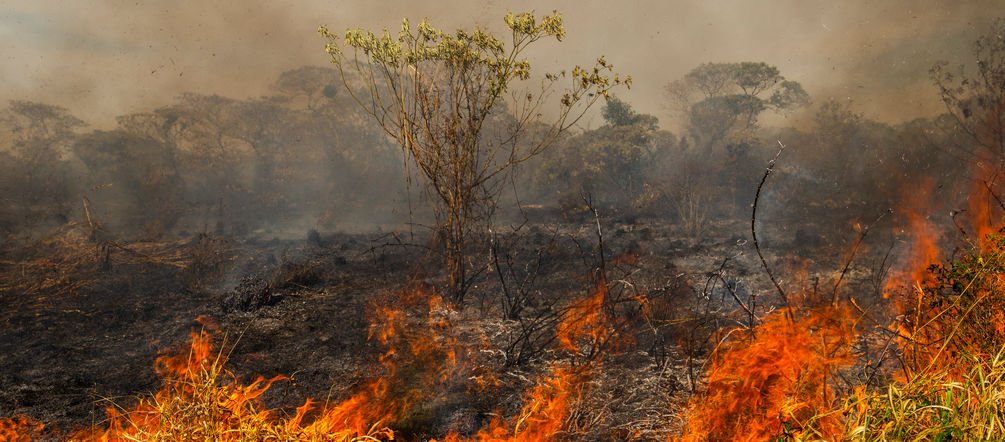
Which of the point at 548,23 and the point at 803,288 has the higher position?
the point at 548,23

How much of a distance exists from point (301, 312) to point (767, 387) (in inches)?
303

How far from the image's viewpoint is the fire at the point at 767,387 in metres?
5.21

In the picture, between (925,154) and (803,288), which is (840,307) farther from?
(925,154)

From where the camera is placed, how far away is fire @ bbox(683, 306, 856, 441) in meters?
5.21

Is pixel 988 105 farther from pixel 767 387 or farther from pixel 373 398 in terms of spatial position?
pixel 373 398

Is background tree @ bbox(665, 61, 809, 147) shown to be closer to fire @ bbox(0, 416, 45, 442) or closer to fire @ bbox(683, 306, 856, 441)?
fire @ bbox(683, 306, 856, 441)

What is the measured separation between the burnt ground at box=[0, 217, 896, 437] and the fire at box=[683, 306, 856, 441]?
14.2 inches

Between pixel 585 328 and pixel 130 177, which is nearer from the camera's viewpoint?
pixel 585 328

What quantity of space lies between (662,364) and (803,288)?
16.6 feet

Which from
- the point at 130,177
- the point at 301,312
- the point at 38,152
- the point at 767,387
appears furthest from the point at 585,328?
the point at 38,152

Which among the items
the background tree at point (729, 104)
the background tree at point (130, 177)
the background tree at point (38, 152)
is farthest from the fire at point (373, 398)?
the background tree at point (729, 104)

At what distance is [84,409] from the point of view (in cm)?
641

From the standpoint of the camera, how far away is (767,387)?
5809mm

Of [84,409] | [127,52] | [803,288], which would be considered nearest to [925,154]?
[803,288]
